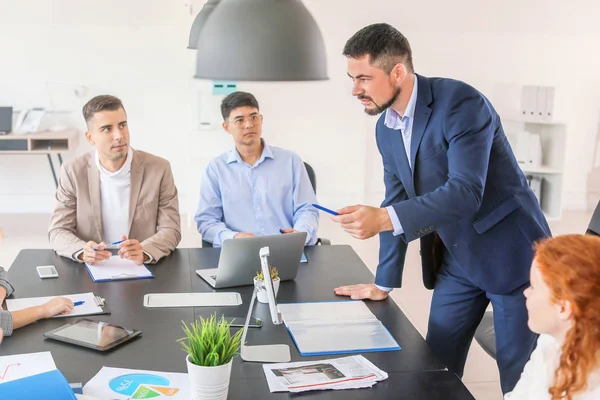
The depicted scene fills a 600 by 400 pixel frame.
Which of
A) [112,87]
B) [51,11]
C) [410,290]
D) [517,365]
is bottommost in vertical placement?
[410,290]

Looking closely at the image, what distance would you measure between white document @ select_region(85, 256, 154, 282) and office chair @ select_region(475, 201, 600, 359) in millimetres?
1292

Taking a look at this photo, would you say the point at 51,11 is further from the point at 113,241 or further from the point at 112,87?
the point at 113,241

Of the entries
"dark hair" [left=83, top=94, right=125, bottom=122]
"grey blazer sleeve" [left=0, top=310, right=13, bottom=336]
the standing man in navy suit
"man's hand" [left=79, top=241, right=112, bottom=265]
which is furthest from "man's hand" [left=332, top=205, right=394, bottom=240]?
"dark hair" [left=83, top=94, right=125, bottom=122]

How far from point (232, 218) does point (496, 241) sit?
153cm

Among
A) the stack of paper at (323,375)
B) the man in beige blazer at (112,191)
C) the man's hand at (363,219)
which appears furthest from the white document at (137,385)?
the man in beige blazer at (112,191)

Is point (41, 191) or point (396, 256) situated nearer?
point (396, 256)

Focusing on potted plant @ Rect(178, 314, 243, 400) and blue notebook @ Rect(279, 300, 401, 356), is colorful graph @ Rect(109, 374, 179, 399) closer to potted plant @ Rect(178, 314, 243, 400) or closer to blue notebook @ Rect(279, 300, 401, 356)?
potted plant @ Rect(178, 314, 243, 400)

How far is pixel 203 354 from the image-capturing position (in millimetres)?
1610

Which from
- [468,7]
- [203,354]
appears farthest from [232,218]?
[468,7]

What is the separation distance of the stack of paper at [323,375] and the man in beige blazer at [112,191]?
1.27 meters

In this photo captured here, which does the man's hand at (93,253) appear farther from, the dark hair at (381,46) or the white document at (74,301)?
the dark hair at (381,46)

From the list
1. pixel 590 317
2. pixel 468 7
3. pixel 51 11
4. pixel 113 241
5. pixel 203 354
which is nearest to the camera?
pixel 590 317

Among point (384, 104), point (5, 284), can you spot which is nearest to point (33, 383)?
point (5, 284)

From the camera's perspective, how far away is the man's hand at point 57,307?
213 centimetres
